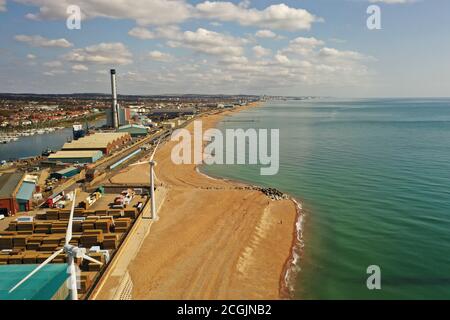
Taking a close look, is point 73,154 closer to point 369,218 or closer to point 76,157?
point 76,157

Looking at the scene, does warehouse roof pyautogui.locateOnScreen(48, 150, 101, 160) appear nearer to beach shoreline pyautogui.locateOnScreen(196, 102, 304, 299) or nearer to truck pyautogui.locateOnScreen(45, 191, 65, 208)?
truck pyautogui.locateOnScreen(45, 191, 65, 208)

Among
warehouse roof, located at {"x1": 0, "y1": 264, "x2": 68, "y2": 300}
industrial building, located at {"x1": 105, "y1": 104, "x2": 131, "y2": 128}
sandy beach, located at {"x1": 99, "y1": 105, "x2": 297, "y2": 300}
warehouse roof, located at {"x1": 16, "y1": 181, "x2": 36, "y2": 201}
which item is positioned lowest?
sandy beach, located at {"x1": 99, "y1": 105, "x2": 297, "y2": 300}

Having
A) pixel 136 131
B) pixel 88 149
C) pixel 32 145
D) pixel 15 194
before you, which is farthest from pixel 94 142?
pixel 32 145

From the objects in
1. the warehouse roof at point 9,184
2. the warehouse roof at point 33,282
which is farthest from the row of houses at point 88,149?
the warehouse roof at point 33,282

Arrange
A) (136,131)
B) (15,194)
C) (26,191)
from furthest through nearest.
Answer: (136,131) < (26,191) < (15,194)

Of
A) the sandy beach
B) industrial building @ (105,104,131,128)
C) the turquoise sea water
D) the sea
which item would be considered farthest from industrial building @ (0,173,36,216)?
industrial building @ (105,104,131,128)

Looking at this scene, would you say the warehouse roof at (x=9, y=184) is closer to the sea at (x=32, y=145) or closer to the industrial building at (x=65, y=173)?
the industrial building at (x=65, y=173)
